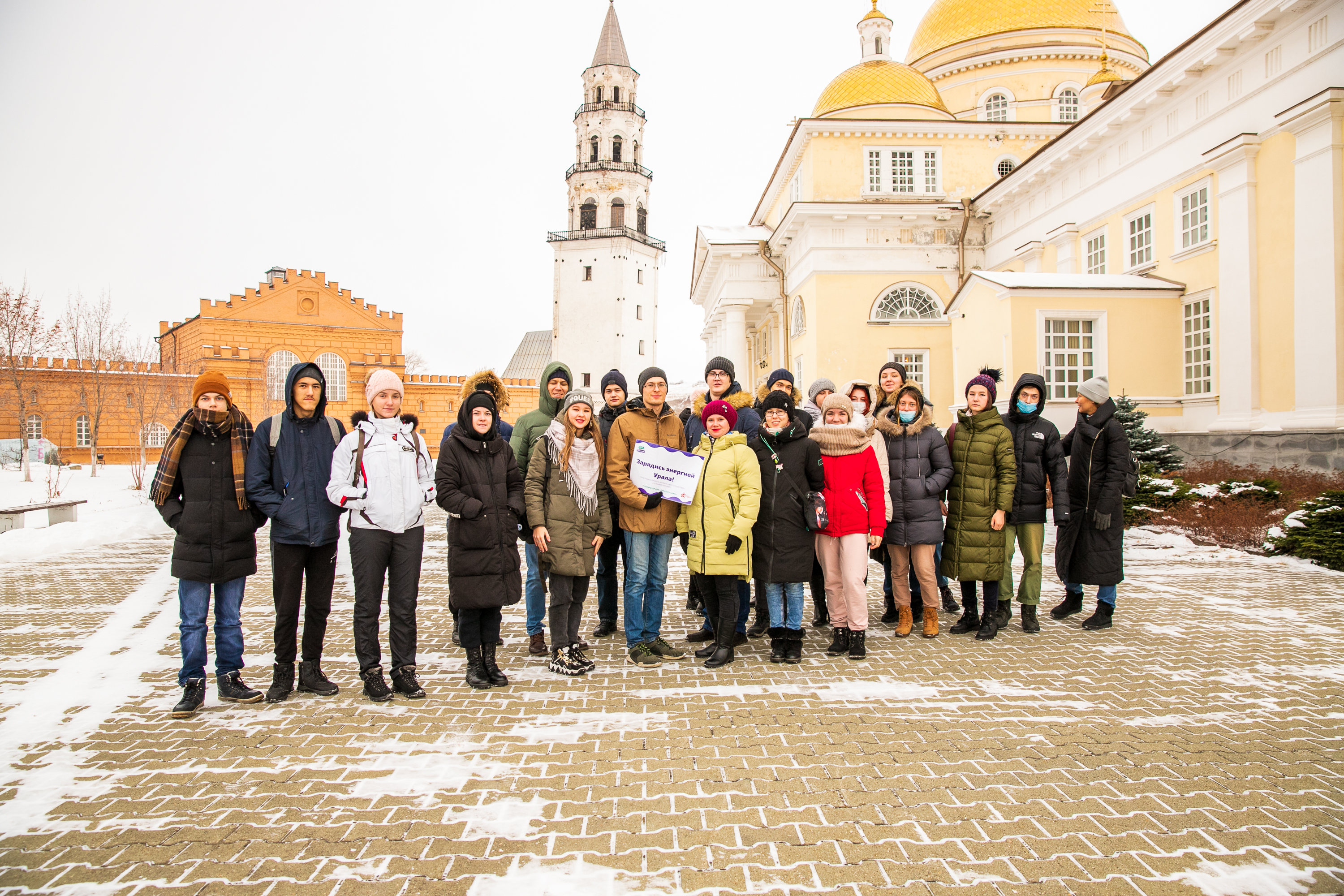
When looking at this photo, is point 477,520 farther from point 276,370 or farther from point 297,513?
point 276,370

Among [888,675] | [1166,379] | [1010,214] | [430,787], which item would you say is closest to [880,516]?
[888,675]

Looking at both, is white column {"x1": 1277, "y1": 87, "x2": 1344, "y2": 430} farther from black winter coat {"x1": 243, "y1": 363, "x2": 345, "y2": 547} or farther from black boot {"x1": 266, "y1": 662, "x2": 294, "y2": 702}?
black boot {"x1": 266, "y1": 662, "x2": 294, "y2": 702}

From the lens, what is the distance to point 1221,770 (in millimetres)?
3740

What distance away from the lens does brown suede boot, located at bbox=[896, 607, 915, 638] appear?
21.4 feet

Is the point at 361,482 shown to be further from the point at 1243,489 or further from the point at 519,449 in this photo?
the point at 1243,489

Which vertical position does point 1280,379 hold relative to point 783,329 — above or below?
below

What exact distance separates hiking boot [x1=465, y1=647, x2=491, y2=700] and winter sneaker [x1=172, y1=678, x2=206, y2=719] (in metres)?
1.66

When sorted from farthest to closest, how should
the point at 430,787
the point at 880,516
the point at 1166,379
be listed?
1. the point at 1166,379
2. the point at 880,516
3. the point at 430,787

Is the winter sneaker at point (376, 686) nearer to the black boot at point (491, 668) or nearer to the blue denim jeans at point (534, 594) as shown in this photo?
the black boot at point (491, 668)

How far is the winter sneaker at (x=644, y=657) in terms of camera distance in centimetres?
575

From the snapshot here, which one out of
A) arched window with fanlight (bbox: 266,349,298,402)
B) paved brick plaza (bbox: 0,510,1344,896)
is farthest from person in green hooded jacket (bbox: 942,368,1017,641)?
arched window with fanlight (bbox: 266,349,298,402)

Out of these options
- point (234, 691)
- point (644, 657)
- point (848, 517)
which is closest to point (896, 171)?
point (848, 517)

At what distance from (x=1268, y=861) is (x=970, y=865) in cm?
119

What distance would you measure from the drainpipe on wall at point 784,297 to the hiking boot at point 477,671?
2286 cm
